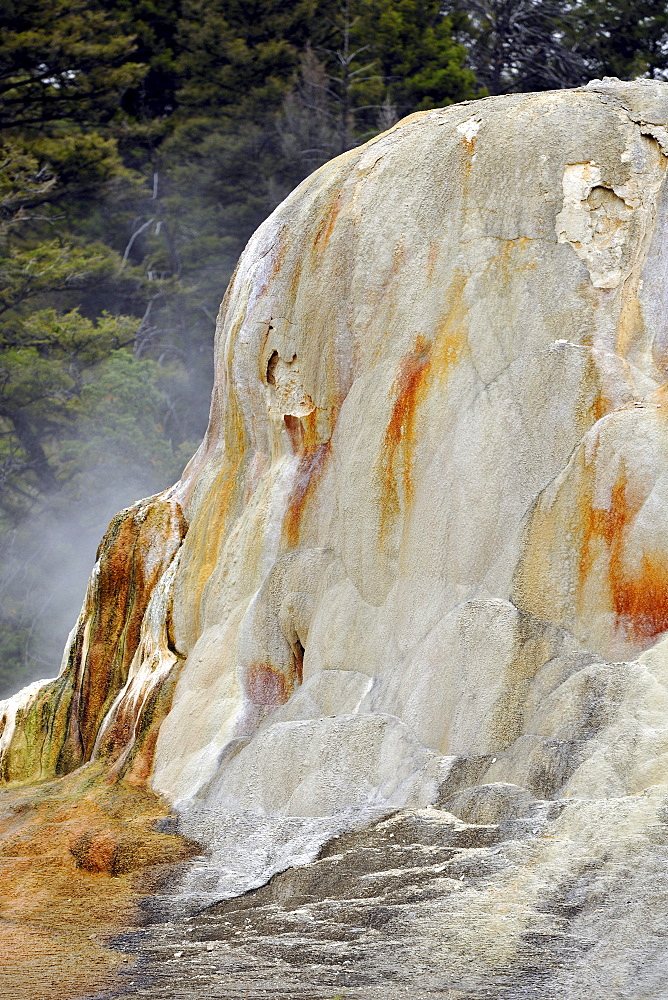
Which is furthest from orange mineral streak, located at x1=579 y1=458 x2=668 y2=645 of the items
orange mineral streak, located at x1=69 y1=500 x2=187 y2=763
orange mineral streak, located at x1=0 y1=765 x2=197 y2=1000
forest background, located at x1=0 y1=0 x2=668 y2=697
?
forest background, located at x1=0 y1=0 x2=668 y2=697

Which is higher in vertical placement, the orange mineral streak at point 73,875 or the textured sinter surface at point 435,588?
the textured sinter surface at point 435,588

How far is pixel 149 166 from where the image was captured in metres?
25.9

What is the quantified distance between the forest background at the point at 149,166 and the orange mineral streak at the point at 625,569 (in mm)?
14712

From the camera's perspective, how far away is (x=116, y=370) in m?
20.8

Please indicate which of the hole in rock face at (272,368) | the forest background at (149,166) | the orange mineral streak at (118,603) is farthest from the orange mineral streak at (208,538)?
the forest background at (149,166)

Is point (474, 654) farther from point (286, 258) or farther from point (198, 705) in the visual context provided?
point (286, 258)

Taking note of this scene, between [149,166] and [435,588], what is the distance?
70.9 feet

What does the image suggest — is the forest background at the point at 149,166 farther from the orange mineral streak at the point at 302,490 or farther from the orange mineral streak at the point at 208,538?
the orange mineral streak at the point at 302,490

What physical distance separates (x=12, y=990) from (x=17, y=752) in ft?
12.2

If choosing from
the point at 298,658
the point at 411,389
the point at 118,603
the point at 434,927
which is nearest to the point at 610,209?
the point at 411,389

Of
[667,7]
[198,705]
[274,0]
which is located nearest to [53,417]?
[274,0]

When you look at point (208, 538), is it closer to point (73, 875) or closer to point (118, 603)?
point (118, 603)

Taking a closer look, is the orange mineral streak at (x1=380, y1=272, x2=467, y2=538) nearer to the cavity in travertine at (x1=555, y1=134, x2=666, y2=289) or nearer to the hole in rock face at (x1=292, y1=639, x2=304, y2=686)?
the cavity in travertine at (x1=555, y1=134, x2=666, y2=289)

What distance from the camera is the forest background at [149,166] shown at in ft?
67.4
